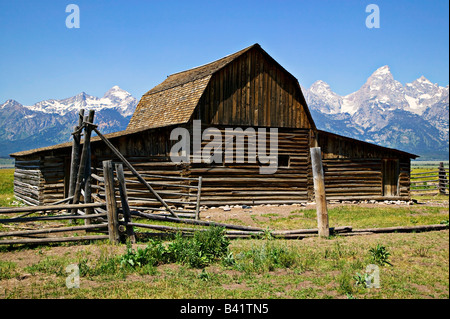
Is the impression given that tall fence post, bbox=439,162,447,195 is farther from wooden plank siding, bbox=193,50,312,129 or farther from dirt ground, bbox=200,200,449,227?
wooden plank siding, bbox=193,50,312,129

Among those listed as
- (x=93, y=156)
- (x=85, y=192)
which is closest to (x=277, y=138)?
(x=93, y=156)

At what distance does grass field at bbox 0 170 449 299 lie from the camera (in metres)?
6.29

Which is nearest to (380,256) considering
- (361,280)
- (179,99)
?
(361,280)

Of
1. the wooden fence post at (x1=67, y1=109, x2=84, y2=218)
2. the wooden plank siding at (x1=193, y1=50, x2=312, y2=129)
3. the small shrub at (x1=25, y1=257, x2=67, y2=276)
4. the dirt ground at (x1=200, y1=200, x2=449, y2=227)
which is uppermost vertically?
the wooden plank siding at (x1=193, y1=50, x2=312, y2=129)

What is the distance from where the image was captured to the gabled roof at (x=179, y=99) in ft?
62.9

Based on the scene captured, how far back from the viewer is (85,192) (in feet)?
37.8

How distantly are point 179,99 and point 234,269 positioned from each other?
14198 millimetres

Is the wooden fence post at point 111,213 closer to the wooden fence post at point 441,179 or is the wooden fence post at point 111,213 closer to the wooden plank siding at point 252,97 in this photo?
the wooden plank siding at point 252,97

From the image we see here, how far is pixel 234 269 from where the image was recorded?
7.75 metres

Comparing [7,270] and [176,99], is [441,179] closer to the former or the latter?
[176,99]

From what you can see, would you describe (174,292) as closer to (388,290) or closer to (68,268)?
(68,268)

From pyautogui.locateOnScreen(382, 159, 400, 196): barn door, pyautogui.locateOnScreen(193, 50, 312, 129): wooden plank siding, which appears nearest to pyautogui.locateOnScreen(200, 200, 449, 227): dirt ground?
pyautogui.locateOnScreen(382, 159, 400, 196): barn door

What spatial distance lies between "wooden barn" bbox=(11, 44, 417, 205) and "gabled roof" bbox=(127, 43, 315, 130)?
0.23 feet
